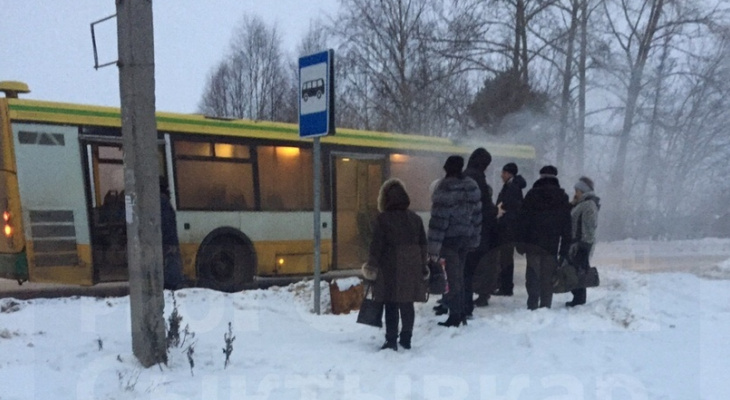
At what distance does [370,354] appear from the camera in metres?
5.62

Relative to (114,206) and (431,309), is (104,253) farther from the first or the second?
(431,309)

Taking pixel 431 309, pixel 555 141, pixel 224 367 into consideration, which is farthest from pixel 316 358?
pixel 555 141

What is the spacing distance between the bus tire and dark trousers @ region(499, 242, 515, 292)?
4.33 metres

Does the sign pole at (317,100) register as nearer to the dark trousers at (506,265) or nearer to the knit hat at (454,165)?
the knit hat at (454,165)

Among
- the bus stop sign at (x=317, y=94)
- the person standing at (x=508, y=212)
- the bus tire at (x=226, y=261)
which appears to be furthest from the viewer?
the bus tire at (x=226, y=261)

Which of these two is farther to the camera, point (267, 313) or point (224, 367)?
point (267, 313)

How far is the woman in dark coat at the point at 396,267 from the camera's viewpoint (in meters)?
5.77

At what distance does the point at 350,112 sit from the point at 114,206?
2210 cm

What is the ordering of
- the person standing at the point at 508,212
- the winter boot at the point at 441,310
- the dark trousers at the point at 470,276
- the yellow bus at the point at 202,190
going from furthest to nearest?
the yellow bus at the point at 202,190
the person standing at the point at 508,212
the winter boot at the point at 441,310
the dark trousers at the point at 470,276

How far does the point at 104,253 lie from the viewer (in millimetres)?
9133

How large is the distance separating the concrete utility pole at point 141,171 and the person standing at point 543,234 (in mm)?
4410

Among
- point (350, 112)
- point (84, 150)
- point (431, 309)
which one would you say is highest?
point (350, 112)

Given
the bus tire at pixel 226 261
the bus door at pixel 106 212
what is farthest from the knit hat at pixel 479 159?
the bus door at pixel 106 212

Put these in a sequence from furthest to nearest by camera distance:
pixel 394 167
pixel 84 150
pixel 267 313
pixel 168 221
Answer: pixel 394 167 < pixel 84 150 < pixel 168 221 < pixel 267 313
